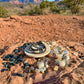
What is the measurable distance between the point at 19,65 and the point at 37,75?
61 cm

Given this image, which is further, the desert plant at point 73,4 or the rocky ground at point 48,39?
the desert plant at point 73,4

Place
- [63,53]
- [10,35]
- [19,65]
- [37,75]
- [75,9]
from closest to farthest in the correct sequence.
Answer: [37,75] → [19,65] → [63,53] → [10,35] → [75,9]

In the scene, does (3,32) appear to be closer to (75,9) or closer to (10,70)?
(10,70)

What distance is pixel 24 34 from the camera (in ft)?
16.4

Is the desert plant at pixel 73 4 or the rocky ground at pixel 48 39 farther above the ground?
the desert plant at pixel 73 4

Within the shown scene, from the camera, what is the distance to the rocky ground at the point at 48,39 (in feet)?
6.43

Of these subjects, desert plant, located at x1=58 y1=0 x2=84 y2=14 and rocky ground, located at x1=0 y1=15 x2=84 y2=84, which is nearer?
rocky ground, located at x1=0 y1=15 x2=84 y2=84

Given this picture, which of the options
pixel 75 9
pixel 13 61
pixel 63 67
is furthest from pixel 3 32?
pixel 75 9

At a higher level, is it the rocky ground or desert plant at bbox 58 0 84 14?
desert plant at bbox 58 0 84 14

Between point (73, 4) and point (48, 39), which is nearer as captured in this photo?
point (48, 39)

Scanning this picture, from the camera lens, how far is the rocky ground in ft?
6.43

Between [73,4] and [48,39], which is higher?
[73,4]

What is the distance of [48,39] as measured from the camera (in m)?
4.54

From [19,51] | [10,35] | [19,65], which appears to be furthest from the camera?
[10,35]
